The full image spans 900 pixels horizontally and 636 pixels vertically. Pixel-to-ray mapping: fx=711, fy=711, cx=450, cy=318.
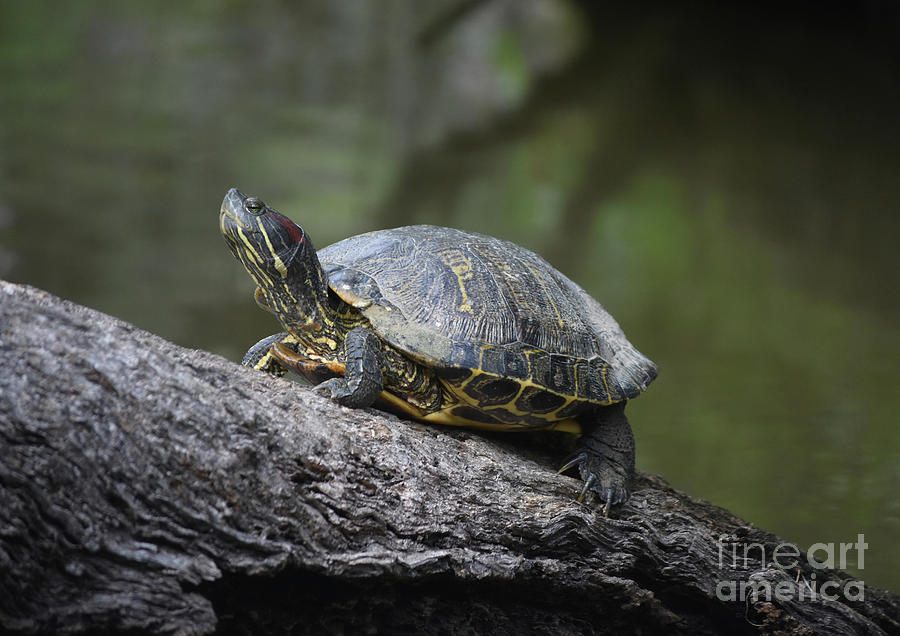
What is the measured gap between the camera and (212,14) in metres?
9.59

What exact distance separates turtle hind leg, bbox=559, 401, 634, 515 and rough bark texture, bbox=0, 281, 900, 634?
95 millimetres

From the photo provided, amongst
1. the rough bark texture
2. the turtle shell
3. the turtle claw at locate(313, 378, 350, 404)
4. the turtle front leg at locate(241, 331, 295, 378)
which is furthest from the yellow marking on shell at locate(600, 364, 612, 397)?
the turtle front leg at locate(241, 331, 295, 378)

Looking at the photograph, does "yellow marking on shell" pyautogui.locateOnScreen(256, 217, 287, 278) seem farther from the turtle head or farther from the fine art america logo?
the fine art america logo

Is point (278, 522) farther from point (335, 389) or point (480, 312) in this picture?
point (480, 312)

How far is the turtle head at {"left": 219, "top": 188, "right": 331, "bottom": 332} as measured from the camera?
7.80ft

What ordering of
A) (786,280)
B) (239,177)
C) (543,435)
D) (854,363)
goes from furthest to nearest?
1. (239,177)
2. (786,280)
3. (854,363)
4. (543,435)

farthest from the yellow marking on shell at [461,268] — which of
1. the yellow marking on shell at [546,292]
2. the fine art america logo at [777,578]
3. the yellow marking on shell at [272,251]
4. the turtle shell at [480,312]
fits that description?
the fine art america logo at [777,578]

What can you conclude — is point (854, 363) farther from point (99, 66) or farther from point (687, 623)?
point (99, 66)

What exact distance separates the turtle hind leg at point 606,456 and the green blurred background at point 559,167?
9.07 feet

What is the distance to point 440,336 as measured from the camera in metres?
2.39

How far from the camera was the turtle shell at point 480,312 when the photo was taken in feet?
7.86

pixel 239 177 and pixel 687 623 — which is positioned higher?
pixel 239 177

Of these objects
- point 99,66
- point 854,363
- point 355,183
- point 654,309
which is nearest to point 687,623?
point 854,363

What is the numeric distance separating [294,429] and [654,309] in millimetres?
6374
